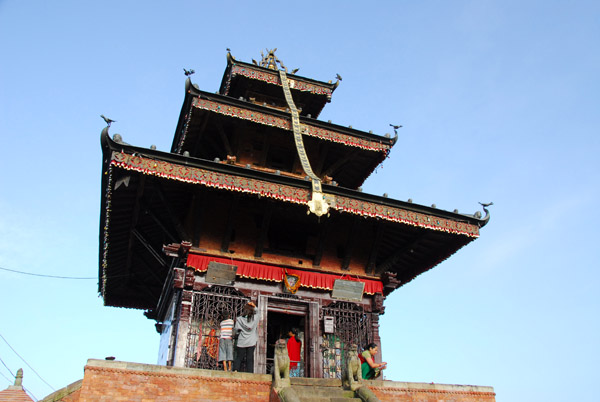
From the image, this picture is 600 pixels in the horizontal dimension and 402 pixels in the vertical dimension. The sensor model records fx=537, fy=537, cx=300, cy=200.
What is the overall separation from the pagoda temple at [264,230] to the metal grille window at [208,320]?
0.03 metres

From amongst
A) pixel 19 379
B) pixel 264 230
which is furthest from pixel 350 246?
pixel 19 379

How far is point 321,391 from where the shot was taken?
11.0 m

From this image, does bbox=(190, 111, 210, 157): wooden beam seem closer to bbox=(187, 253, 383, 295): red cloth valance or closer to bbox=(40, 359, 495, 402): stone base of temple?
bbox=(187, 253, 383, 295): red cloth valance

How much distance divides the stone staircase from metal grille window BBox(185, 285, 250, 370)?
3099 mm

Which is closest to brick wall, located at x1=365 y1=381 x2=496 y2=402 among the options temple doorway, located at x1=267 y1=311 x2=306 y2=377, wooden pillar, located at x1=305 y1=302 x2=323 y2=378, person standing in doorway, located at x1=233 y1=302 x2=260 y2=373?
person standing in doorway, located at x1=233 y1=302 x2=260 y2=373

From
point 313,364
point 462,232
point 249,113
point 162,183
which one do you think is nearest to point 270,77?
point 249,113

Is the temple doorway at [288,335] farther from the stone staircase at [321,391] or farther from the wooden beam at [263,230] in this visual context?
the stone staircase at [321,391]

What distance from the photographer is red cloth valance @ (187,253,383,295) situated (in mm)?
14719

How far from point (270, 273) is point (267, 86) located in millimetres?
8682

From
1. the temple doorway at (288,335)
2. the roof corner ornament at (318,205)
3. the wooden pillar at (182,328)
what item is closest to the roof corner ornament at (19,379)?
the wooden pillar at (182,328)

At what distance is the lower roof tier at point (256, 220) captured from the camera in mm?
13969

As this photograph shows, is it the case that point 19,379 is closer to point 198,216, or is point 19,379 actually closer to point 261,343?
point 198,216

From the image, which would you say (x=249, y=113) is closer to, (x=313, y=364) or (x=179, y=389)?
(x=313, y=364)

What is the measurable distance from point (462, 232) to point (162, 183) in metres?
8.74
